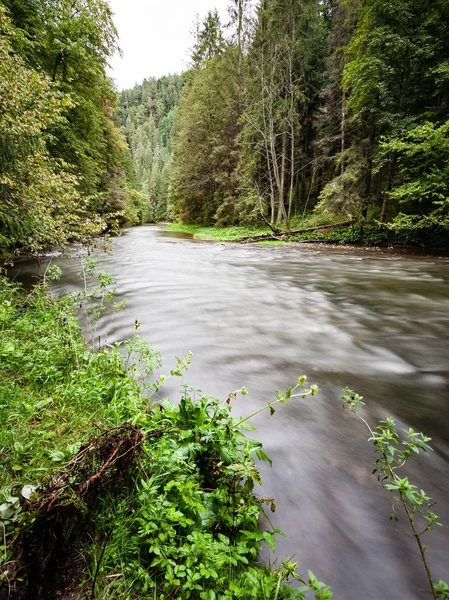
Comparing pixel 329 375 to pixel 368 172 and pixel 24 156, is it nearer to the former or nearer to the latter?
pixel 24 156

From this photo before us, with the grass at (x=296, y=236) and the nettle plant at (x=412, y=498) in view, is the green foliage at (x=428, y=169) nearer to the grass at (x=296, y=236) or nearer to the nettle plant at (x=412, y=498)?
the grass at (x=296, y=236)

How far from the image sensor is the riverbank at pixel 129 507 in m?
1.21

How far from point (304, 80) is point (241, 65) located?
6207 mm

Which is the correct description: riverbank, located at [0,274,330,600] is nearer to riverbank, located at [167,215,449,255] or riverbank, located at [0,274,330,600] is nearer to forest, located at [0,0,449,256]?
forest, located at [0,0,449,256]

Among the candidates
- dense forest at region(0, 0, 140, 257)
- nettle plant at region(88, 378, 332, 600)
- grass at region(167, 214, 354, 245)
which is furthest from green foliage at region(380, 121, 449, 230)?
nettle plant at region(88, 378, 332, 600)

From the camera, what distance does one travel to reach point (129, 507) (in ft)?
4.90

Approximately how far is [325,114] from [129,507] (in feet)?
78.7

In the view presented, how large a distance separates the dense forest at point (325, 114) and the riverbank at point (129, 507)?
12.9 meters

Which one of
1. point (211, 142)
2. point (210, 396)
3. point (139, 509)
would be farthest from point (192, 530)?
point (211, 142)

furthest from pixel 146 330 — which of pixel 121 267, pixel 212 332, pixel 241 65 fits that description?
pixel 241 65

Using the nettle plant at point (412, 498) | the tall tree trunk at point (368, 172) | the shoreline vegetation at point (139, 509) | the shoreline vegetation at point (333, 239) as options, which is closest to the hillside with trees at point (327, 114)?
the tall tree trunk at point (368, 172)

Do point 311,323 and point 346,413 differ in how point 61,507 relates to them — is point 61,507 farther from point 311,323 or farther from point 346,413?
point 311,323

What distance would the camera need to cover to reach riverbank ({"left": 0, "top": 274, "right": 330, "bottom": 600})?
3.96 ft

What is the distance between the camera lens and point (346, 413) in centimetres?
273
